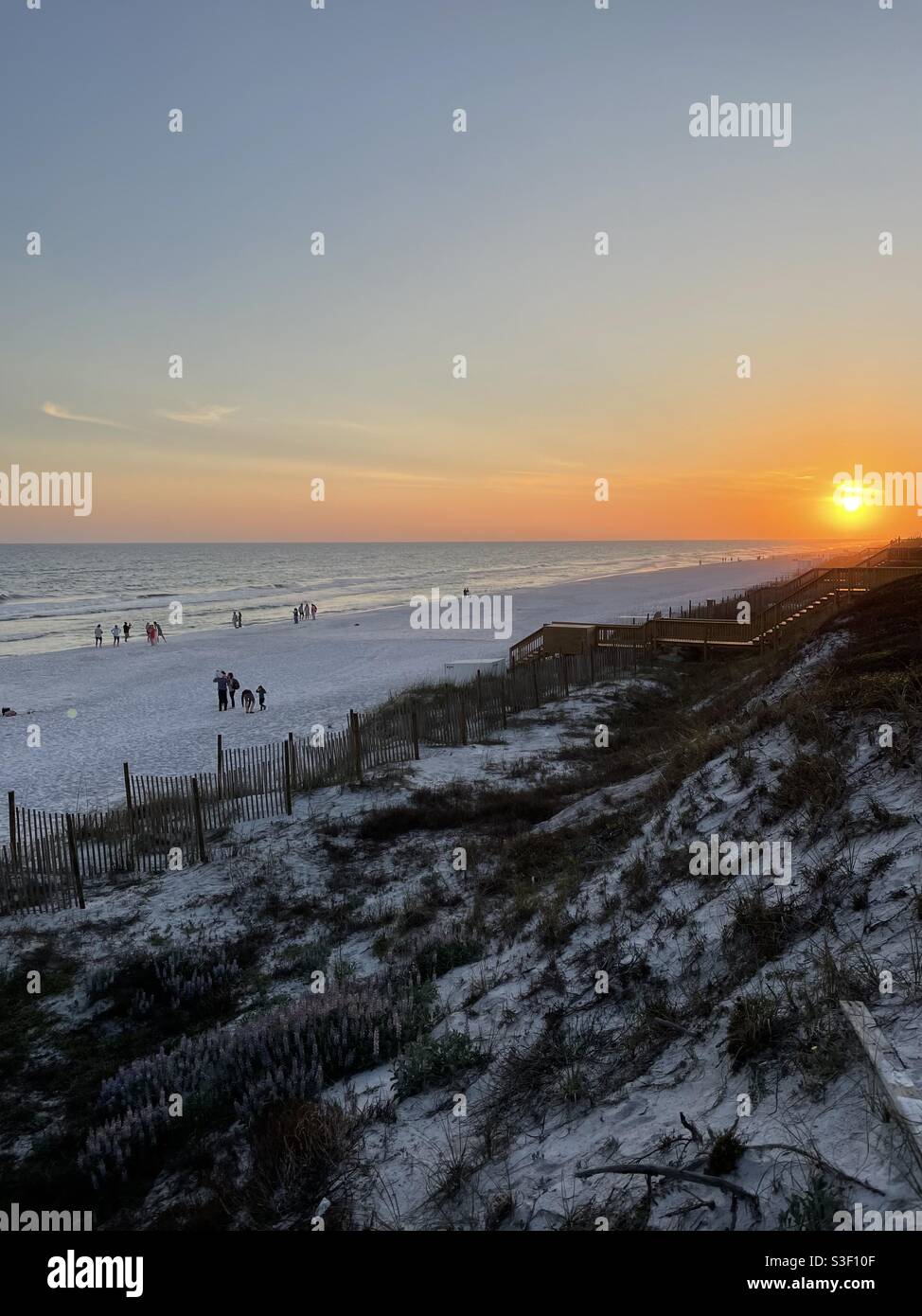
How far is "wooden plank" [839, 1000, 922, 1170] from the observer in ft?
11.2

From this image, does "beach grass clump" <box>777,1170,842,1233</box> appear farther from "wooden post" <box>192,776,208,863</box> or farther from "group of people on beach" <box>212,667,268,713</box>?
"group of people on beach" <box>212,667,268,713</box>

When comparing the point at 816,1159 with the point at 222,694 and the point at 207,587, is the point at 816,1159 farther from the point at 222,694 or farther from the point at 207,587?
the point at 207,587

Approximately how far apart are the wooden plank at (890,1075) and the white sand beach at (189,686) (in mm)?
16160

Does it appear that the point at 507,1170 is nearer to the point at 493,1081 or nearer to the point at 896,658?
the point at 493,1081

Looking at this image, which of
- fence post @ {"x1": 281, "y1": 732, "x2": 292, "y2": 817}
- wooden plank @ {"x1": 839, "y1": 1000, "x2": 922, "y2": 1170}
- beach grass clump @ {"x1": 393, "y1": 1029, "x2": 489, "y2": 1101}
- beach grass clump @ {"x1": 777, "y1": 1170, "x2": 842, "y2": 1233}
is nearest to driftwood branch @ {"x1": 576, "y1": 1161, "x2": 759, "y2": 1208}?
beach grass clump @ {"x1": 777, "y1": 1170, "x2": 842, "y2": 1233}

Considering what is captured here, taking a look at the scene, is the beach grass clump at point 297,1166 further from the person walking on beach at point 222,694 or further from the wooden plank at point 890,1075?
the person walking on beach at point 222,694

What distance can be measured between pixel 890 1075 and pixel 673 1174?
4.02ft

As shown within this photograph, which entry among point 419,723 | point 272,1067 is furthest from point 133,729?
point 272,1067

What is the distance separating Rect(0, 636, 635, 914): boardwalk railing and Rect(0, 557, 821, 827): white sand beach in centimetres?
396

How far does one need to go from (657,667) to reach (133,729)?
19.3m

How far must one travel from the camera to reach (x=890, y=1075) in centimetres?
376

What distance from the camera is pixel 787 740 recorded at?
9.42 meters

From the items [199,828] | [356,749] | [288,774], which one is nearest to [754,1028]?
[199,828]

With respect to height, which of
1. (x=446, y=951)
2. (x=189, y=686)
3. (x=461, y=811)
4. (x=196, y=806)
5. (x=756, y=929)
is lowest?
(x=446, y=951)
